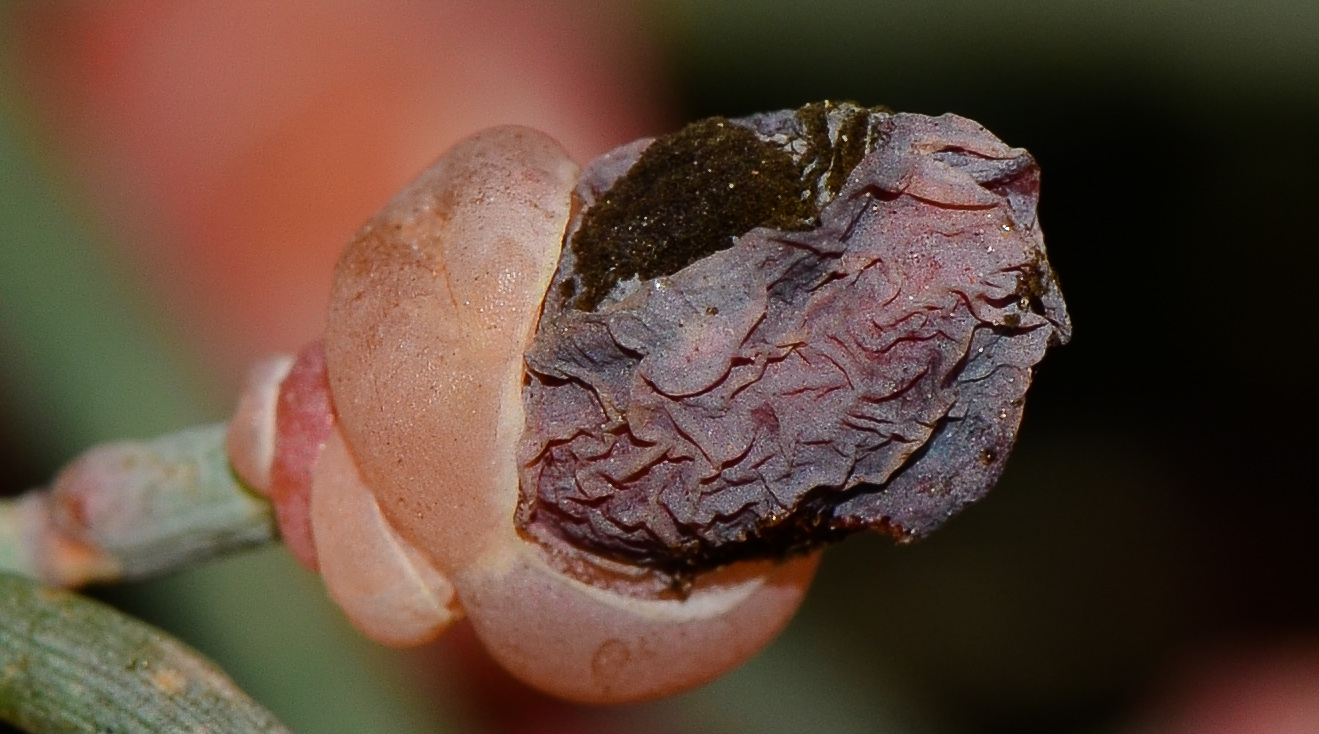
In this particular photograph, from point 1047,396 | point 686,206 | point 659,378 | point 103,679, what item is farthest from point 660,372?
point 1047,396

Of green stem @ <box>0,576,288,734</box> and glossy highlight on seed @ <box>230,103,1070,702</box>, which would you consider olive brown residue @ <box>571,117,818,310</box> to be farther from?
green stem @ <box>0,576,288,734</box>

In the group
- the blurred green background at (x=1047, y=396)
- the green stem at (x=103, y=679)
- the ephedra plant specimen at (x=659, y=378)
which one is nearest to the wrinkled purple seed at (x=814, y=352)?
the ephedra plant specimen at (x=659, y=378)

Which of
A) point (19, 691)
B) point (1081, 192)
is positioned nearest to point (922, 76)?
point (1081, 192)

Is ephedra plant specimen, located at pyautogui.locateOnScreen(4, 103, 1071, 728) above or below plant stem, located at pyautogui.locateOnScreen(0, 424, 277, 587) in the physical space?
above

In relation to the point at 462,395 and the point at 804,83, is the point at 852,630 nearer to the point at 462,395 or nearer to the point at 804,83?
the point at 804,83

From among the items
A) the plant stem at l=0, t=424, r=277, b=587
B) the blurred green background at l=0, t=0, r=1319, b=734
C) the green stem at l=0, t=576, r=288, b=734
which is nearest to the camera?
the green stem at l=0, t=576, r=288, b=734

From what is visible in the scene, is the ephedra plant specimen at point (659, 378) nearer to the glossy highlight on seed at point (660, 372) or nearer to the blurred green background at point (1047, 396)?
the glossy highlight on seed at point (660, 372)

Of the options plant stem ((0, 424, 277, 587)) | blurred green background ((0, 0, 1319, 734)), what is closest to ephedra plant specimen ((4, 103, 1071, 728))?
plant stem ((0, 424, 277, 587))
